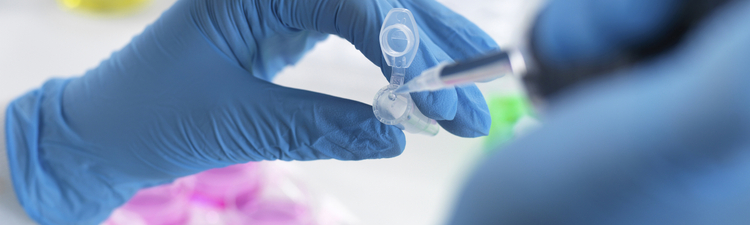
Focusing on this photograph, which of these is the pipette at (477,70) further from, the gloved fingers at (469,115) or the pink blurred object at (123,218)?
the pink blurred object at (123,218)

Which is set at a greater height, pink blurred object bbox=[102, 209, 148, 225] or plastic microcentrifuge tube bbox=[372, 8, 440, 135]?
plastic microcentrifuge tube bbox=[372, 8, 440, 135]

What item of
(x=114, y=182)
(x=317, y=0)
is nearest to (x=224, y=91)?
(x=317, y=0)

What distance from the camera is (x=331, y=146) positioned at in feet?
2.74

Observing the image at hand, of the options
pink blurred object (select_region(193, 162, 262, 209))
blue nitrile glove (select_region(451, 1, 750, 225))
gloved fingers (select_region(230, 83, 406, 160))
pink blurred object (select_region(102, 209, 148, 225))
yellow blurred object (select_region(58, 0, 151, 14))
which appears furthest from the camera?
yellow blurred object (select_region(58, 0, 151, 14))

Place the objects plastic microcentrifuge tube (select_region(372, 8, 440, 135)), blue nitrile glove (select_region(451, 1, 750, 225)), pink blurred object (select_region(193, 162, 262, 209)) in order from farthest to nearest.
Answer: pink blurred object (select_region(193, 162, 262, 209))
plastic microcentrifuge tube (select_region(372, 8, 440, 135))
blue nitrile glove (select_region(451, 1, 750, 225))

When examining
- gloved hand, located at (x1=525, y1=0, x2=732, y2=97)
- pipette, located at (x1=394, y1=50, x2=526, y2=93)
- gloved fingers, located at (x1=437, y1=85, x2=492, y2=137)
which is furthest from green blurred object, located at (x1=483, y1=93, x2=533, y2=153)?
gloved hand, located at (x1=525, y1=0, x2=732, y2=97)

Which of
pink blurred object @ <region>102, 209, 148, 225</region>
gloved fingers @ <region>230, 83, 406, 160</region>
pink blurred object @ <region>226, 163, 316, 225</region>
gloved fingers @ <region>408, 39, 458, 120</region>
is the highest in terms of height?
gloved fingers @ <region>408, 39, 458, 120</region>

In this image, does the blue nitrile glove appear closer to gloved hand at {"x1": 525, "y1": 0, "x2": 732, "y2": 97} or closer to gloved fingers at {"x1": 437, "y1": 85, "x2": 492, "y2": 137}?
gloved hand at {"x1": 525, "y1": 0, "x2": 732, "y2": 97}

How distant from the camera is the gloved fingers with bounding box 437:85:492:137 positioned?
808 millimetres

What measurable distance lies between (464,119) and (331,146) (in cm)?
25

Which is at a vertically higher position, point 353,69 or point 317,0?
point 353,69

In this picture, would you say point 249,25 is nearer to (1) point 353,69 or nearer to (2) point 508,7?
(1) point 353,69

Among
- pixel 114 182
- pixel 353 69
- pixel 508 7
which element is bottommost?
pixel 114 182

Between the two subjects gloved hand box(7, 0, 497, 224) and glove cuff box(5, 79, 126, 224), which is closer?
gloved hand box(7, 0, 497, 224)
